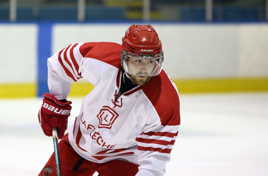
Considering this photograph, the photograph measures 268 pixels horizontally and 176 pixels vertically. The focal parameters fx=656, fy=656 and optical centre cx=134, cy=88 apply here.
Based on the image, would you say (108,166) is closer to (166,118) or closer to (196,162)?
(166,118)

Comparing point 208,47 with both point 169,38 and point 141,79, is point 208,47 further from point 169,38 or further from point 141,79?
point 141,79

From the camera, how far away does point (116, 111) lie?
2.44m

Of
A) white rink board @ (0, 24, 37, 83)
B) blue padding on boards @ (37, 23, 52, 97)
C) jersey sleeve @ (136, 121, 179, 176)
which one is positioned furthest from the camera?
blue padding on boards @ (37, 23, 52, 97)

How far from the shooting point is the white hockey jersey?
7.67 ft

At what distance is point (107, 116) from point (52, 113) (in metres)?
0.29

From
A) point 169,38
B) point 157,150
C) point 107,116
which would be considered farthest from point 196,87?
point 157,150

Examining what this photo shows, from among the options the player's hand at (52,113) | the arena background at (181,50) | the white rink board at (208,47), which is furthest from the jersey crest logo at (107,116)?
the white rink board at (208,47)

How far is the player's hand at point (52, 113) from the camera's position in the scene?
104 inches

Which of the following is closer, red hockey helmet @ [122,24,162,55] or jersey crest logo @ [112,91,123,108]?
red hockey helmet @ [122,24,162,55]

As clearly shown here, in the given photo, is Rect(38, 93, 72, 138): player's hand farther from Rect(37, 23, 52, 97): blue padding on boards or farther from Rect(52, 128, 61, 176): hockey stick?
Rect(37, 23, 52, 97): blue padding on boards

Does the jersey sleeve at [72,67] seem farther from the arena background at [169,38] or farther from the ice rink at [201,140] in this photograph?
the arena background at [169,38]

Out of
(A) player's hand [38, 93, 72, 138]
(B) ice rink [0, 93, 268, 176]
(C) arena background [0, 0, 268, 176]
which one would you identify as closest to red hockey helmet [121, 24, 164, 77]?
(A) player's hand [38, 93, 72, 138]

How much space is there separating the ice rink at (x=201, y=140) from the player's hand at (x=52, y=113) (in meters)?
0.96

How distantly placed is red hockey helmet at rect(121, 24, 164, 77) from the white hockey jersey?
0.15 metres
